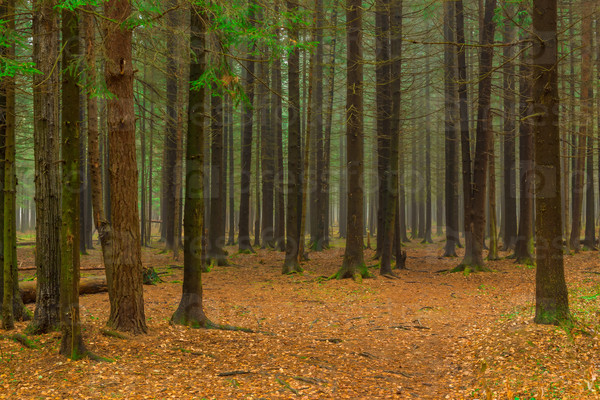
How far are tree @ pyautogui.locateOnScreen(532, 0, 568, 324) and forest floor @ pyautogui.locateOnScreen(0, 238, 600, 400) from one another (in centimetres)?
48

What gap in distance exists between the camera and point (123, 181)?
7352 mm

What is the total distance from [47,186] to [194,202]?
2.57 meters

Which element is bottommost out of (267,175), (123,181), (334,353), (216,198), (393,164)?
(334,353)

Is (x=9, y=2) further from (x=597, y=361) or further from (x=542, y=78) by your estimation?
(x=597, y=361)

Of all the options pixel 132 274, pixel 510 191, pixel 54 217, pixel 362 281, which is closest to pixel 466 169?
pixel 510 191

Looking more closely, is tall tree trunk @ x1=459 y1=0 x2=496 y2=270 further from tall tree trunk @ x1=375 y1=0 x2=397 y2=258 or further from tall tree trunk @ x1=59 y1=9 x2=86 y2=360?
tall tree trunk @ x1=59 y1=9 x2=86 y2=360

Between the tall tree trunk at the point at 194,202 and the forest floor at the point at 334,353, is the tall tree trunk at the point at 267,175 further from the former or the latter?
the tall tree trunk at the point at 194,202

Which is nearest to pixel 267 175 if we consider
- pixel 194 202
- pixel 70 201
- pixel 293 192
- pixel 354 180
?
pixel 293 192

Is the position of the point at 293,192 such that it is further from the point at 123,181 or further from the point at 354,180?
the point at 123,181

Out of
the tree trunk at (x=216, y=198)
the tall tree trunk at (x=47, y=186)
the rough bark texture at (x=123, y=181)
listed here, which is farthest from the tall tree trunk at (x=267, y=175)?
the tall tree trunk at (x=47, y=186)

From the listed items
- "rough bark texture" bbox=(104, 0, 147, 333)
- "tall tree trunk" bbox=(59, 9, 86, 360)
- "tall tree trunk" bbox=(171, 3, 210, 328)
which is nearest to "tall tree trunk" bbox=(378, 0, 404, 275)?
"tall tree trunk" bbox=(171, 3, 210, 328)

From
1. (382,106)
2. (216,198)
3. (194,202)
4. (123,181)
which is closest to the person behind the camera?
(123,181)

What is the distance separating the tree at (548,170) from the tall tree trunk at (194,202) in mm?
6157

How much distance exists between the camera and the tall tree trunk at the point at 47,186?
6.99m
